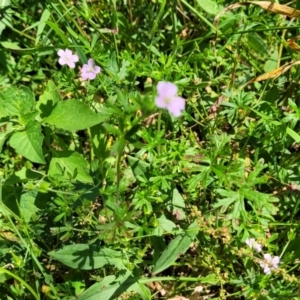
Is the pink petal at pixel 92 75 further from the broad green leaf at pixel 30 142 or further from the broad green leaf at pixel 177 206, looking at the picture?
the broad green leaf at pixel 177 206

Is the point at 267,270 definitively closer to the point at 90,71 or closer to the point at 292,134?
the point at 292,134

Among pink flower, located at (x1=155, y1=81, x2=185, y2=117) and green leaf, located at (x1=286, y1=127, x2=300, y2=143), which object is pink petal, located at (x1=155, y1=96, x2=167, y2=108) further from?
green leaf, located at (x1=286, y1=127, x2=300, y2=143)

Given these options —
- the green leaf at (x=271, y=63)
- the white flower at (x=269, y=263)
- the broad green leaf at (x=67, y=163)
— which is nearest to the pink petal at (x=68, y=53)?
the broad green leaf at (x=67, y=163)

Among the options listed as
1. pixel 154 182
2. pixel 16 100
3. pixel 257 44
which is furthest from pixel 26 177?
pixel 257 44

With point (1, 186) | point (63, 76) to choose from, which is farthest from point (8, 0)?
point (1, 186)

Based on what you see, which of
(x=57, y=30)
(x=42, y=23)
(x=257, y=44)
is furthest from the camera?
(x=257, y=44)

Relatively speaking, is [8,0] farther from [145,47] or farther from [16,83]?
[145,47]
